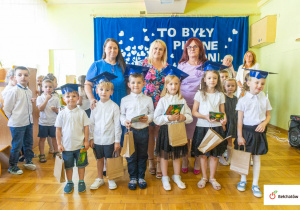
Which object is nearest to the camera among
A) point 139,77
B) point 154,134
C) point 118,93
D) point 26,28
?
point 139,77

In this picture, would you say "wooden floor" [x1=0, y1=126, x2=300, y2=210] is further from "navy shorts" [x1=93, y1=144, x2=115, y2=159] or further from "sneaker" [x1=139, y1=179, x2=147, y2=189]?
"navy shorts" [x1=93, y1=144, x2=115, y2=159]

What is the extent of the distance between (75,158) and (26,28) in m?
3.82

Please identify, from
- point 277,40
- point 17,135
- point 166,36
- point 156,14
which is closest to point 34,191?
point 17,135

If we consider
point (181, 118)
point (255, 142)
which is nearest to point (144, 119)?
point (181, 118)

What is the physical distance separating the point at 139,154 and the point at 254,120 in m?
1.20

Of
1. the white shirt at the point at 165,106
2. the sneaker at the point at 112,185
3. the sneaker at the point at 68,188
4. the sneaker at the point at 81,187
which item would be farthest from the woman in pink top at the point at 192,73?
the sneaker at the point at 68,188

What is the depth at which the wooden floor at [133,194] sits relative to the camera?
1.76m

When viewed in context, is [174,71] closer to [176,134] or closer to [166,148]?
[176,134]

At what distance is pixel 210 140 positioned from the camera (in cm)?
188

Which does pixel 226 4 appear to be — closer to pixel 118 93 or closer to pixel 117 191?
pixel 118 93

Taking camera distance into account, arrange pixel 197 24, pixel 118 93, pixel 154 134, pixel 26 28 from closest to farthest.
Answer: pixel 118 93 → pixel 154 134 → pixel 26 28 → pixel 197 24

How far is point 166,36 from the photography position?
516 cm

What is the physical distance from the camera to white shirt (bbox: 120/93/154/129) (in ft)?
6.48

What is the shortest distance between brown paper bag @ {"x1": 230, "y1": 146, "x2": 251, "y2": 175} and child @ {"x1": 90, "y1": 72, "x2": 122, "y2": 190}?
115cm
